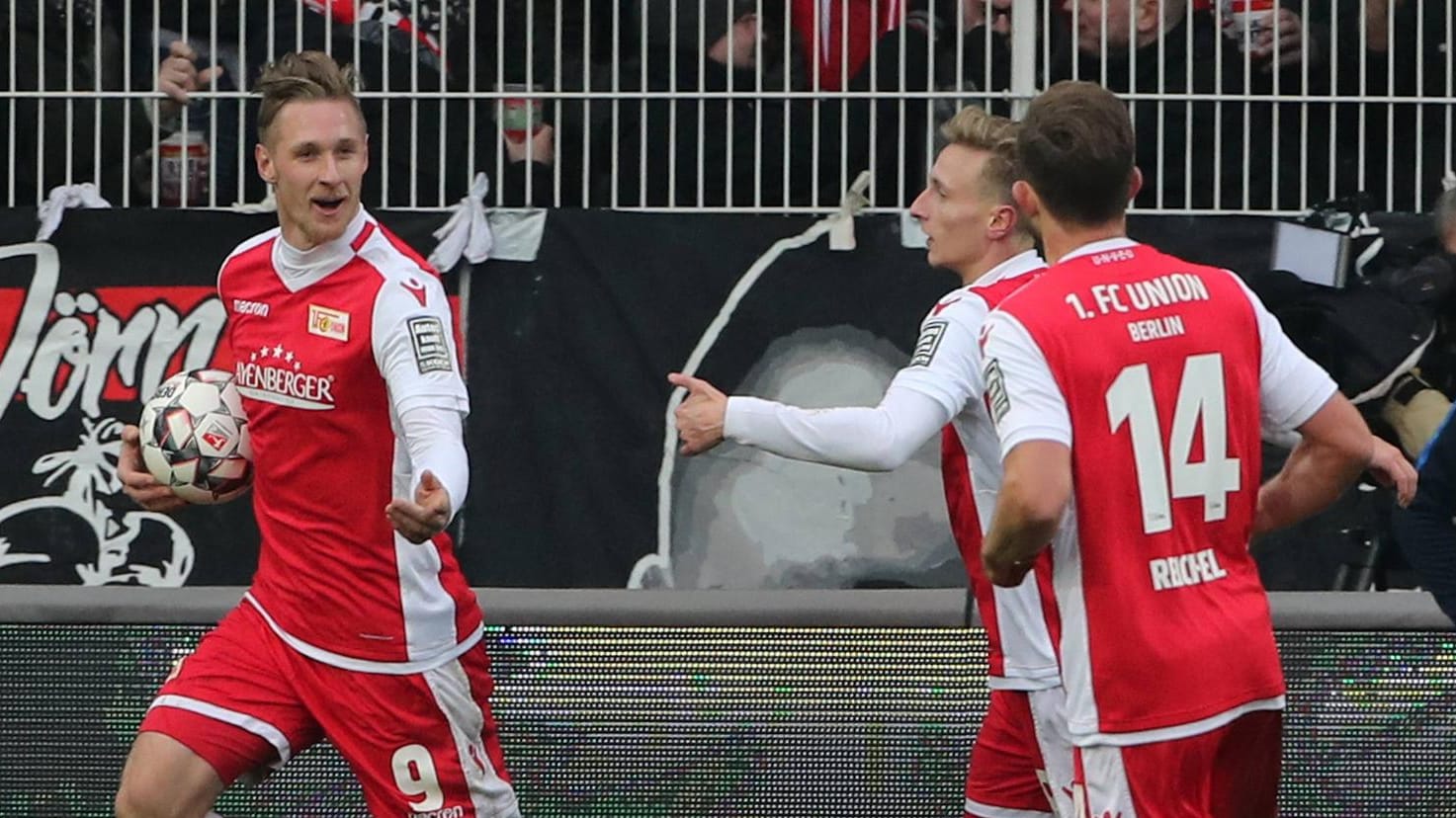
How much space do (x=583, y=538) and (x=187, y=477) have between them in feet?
7.34

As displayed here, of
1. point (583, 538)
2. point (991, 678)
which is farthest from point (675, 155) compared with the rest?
point (991, 678)

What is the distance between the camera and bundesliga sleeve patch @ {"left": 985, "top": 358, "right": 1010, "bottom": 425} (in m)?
3.99

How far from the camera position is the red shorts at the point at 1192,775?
4.05m

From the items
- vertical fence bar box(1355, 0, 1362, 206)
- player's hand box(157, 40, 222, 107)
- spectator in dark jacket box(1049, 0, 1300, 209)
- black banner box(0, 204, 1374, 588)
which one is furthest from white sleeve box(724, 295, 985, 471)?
player's hand box(157, 40, 222, 107)

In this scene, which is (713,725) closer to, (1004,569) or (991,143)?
(991,143)

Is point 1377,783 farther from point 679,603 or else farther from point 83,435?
point 83,435

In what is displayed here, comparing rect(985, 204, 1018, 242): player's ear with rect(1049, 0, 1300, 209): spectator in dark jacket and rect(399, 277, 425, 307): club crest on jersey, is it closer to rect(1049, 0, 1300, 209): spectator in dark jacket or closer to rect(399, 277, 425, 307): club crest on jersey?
rect(399, 277, 425, 307): club crest on jersey

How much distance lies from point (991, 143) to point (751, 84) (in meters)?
2.27

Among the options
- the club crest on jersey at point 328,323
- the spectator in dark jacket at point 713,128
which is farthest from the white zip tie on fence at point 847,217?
the club crest on jersey at point 328,323

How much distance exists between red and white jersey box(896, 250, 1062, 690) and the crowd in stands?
7.77ft

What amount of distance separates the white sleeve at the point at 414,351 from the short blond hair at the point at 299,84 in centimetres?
55

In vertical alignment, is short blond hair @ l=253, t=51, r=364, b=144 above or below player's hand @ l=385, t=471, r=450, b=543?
above

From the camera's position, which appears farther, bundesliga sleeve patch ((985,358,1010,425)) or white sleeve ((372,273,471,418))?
white sleeve ((372,273,471,418))

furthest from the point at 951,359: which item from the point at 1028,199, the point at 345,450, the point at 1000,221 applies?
the point at 345,450
